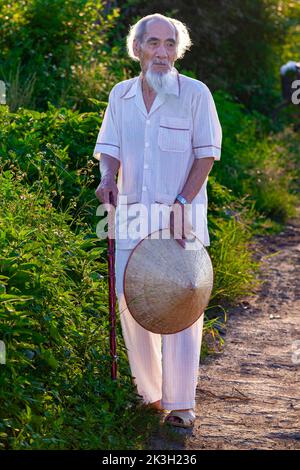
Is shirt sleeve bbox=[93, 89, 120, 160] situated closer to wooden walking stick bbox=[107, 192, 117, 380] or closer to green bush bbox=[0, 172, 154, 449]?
wooden walking stick bbox=[107, 192, 117, 380]

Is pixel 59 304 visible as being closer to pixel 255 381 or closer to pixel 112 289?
pixel 112 289

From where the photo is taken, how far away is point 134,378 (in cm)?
569

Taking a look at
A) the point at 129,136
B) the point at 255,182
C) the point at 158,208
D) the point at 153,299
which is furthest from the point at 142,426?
the point at 255,182

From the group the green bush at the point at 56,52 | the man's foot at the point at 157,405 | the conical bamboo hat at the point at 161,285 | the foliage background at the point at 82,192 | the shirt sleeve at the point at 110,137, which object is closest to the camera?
the foliage background at the point at 82,192

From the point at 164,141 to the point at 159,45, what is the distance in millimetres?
465

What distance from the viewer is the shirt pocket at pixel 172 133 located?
5.46 metres

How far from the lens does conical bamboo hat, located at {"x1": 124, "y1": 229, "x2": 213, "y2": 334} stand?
5.30 meters

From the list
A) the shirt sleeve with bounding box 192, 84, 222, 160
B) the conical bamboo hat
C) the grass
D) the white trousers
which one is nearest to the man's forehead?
the shirt sleeve with bounding box 192, 84, 222, 160

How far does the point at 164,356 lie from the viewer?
561cm

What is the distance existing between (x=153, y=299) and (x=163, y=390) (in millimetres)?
596

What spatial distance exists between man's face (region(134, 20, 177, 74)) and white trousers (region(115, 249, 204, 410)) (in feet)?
3.04

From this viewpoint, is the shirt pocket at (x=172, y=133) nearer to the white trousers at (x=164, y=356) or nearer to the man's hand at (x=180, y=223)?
the man's hand at (x=180, y=223)

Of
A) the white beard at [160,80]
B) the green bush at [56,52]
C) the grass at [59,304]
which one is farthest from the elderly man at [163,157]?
the green bush at [56,52]

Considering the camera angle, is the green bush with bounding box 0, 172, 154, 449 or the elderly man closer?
the green bush with bounding box 0, 172, 154, 449
